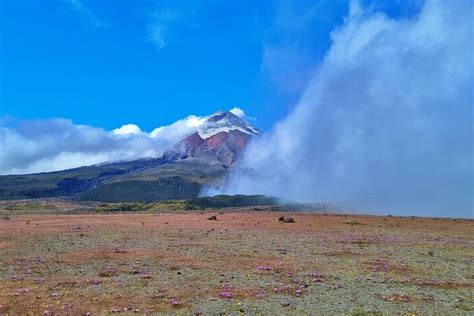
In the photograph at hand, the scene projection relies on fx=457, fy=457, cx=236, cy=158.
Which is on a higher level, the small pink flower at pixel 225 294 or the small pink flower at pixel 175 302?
the small pink flower at pixel 225 294

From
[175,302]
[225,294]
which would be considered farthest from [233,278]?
[175,302]

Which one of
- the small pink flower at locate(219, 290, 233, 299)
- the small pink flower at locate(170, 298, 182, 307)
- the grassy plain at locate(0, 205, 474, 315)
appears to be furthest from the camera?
the small pink flower at locate(219, 290, 233, 299)

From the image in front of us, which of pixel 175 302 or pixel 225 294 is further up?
pixel 225 294

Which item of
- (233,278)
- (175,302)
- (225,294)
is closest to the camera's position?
(175,302)

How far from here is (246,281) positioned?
2564cm

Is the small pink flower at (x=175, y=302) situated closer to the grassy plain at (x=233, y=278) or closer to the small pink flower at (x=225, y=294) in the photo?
the grassy plain at (x=233, y=278)

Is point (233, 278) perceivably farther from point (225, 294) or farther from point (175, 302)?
point (175, 302)

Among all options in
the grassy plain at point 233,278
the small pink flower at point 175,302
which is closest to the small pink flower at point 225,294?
the grassy plain at point 233,278

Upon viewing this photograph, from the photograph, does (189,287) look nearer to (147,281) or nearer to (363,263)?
(147,281)

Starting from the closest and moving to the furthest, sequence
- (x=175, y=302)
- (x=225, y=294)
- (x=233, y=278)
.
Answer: (x=175, y=302) → (x=225, y=294) → (x=233, y=278)

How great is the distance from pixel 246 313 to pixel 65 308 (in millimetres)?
7708

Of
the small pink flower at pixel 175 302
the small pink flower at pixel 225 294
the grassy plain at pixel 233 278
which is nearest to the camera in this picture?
the grassy plain at pixel 233 278

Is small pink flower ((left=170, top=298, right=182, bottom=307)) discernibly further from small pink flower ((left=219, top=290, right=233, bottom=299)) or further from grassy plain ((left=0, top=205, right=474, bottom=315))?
small pink flower ((left=219, top=290, right=233, bottom=299))

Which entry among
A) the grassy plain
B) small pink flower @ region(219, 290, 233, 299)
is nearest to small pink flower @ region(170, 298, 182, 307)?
the grassy plain
